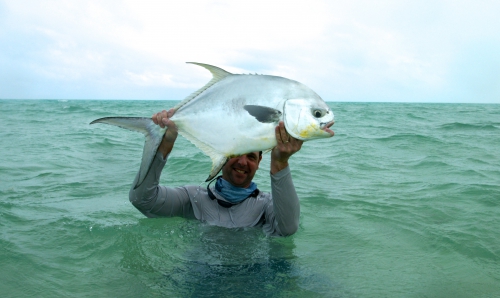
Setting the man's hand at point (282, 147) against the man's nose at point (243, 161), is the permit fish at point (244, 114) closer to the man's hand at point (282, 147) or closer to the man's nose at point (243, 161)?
the man's hand at point (282, 147)

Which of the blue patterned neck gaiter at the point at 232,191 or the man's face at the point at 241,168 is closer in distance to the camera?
the man's face at the point at 241,168

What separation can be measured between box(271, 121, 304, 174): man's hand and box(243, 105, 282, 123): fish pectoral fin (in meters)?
0.05

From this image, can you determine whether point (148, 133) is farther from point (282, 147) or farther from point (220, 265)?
point (220, 265)

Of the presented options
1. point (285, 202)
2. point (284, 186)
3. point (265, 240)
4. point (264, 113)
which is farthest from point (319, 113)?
point (265, 240)

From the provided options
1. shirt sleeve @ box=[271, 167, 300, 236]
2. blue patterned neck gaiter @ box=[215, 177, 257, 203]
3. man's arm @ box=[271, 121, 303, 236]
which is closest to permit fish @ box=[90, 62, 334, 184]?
man's arm @ box=[271, 121, 303, 236]

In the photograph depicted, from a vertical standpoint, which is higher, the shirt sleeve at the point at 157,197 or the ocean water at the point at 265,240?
the shirt sleeve at the point at 157,197

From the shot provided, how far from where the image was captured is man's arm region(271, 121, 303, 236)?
2.65 meters

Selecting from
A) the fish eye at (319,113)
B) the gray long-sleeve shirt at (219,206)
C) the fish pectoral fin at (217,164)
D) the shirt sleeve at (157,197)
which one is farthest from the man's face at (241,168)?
the fish eye at (319,113)

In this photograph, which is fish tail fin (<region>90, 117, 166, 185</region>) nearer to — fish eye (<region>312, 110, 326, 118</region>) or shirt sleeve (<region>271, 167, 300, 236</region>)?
shirt sleeve (<region>271, 167, 300, 236</region>)

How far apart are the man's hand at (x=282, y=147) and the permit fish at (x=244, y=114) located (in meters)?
0.04

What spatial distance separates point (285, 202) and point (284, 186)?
0.15 meters

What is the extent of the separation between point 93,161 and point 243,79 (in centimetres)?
770

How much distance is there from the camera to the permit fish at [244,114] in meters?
2.40

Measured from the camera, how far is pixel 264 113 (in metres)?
2.46
